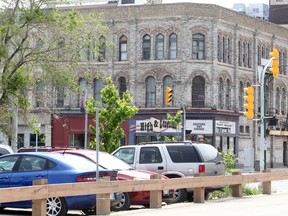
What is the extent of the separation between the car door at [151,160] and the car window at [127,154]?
21 cm

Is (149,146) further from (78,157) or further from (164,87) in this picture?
(164,87)

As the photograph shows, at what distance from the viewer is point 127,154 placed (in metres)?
25.3

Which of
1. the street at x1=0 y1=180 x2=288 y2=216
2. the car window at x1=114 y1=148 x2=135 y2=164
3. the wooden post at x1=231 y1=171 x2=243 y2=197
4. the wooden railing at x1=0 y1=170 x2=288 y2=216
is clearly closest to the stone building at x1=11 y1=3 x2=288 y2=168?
the car window at x1=114 y1=148 x2=135 y2=164

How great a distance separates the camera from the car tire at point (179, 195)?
23250mm

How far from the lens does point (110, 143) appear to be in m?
42.2

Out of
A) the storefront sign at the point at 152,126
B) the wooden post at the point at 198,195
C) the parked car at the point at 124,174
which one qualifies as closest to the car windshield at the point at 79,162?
the parked car at the point at 124,174

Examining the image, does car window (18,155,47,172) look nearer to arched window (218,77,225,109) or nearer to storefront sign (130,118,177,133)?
storefront sign (130,118,177,133)

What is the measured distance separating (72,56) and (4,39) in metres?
2.71

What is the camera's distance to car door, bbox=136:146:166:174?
24.5 meters

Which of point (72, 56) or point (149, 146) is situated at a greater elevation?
point (72, 56)

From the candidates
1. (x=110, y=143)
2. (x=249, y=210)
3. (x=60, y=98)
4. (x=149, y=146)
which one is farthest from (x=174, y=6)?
(x=249, y=210)

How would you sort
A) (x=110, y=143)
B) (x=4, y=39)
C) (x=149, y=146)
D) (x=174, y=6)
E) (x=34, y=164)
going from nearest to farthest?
(x=34, y=164) < (x=149, y=146) < (x=4, y=39) < (x=110, y=143) < (x=174, y=6)

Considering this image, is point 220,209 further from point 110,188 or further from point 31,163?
point 31,163

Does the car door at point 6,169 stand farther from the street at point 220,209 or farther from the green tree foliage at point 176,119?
the green tree foliage at point 176,119
